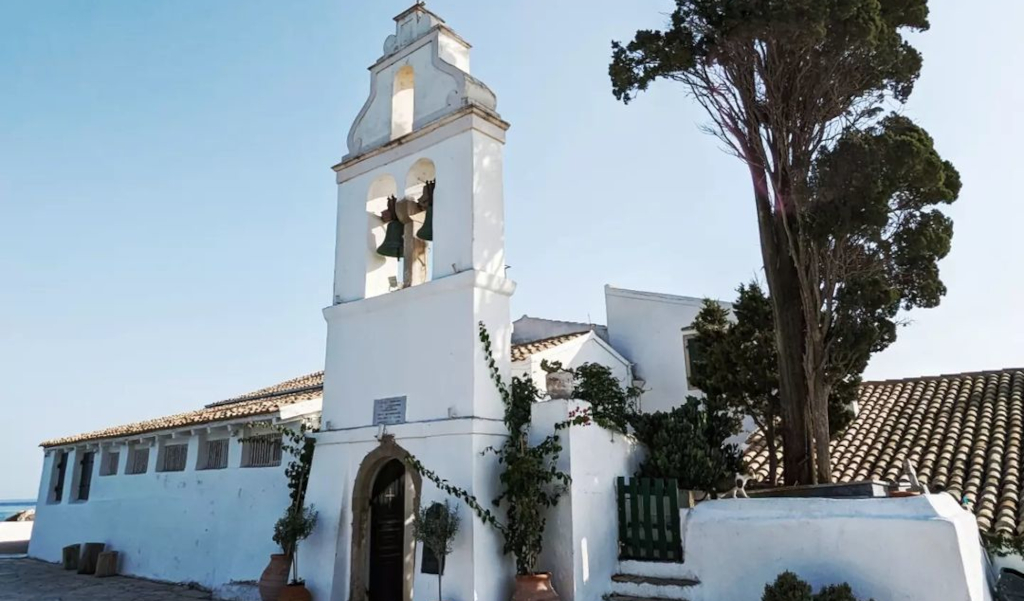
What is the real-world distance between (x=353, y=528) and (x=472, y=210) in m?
4.46

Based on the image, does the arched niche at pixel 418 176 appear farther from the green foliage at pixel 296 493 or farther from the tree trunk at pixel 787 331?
the tree trunk at pixel 787 331

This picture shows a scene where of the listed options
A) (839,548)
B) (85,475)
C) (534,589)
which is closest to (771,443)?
(839,548)

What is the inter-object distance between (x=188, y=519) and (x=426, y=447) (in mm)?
7036

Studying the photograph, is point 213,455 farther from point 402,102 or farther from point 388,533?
point 402,102

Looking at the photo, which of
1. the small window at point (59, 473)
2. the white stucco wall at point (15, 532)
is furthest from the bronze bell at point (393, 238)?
the white stucco wall at point (15, 532)

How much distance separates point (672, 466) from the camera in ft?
29.0

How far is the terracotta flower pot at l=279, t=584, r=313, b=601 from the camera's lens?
918 centimetres

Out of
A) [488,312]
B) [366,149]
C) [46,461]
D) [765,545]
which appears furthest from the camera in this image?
[46,461]

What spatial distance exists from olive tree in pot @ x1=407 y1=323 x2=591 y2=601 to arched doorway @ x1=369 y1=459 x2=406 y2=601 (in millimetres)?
1026

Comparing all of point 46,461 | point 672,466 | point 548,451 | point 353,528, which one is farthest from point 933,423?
point 46,461

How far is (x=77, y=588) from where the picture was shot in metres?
12.8

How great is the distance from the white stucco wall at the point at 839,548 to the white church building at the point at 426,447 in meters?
0.02

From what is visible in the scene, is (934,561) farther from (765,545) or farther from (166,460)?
(166,460)

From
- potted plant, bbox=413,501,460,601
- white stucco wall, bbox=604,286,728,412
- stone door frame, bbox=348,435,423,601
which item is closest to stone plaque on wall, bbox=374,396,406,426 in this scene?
stone door frame, bbox=348,435,423,601
